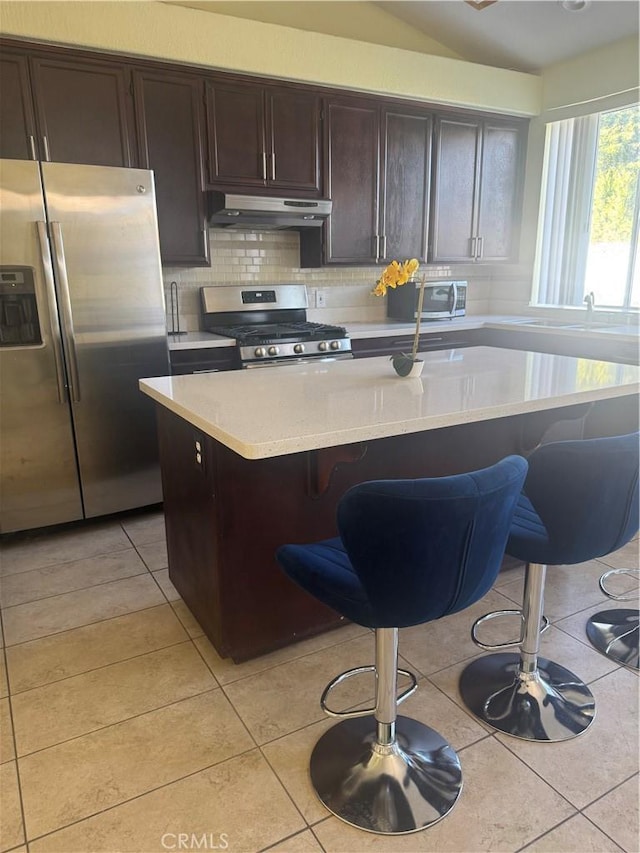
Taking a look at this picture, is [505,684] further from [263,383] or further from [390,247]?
[390,247]

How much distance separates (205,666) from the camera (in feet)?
6.79

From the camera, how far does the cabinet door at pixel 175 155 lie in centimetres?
329

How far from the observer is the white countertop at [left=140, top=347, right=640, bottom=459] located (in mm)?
1494

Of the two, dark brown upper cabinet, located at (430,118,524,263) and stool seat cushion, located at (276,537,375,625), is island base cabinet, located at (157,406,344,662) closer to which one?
stool seat cushion, located at (276,537,375,625)

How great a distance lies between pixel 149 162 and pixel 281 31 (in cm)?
117

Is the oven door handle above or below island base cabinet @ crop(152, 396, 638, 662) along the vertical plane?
above

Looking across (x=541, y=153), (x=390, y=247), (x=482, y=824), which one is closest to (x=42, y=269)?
(x=390, y=247)

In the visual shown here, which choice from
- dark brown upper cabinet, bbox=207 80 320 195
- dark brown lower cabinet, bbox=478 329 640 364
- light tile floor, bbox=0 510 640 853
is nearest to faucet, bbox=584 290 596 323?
dark brown lower cabinet, bbox=478 329 640 364

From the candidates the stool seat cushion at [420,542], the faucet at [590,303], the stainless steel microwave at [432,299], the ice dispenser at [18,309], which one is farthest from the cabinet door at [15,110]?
the faucet at [590,303]

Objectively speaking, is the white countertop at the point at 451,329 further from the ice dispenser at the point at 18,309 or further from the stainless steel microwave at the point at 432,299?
the ice dispenser at the point at 18,309

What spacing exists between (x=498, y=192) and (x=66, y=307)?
345 cm

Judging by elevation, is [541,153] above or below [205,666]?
above

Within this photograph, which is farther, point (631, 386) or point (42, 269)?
point (42, 269)

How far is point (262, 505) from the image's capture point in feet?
6.34
